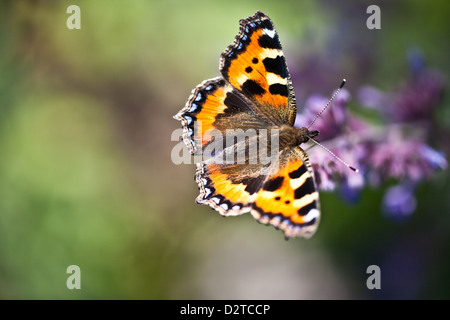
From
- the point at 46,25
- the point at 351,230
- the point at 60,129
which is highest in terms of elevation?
the point at 46,25

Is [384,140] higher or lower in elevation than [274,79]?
lower

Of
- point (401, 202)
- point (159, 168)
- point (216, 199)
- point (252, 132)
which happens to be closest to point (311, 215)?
point (216, 199)

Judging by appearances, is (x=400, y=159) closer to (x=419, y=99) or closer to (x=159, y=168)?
(x=419, y=99)

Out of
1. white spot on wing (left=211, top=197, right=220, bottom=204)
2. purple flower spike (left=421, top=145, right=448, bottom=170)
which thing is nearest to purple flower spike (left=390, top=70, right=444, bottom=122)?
purple flower spike (left=421, top=145, right=448, bottom=170)

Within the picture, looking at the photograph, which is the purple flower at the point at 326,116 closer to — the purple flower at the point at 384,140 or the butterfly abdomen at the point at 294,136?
the purple flower at the point at 384,140

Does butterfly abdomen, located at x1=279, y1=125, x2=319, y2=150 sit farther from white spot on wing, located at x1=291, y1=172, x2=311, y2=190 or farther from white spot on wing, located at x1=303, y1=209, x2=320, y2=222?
white spot on wing, located at x1=303, y1=209, x2=320, y2=222
